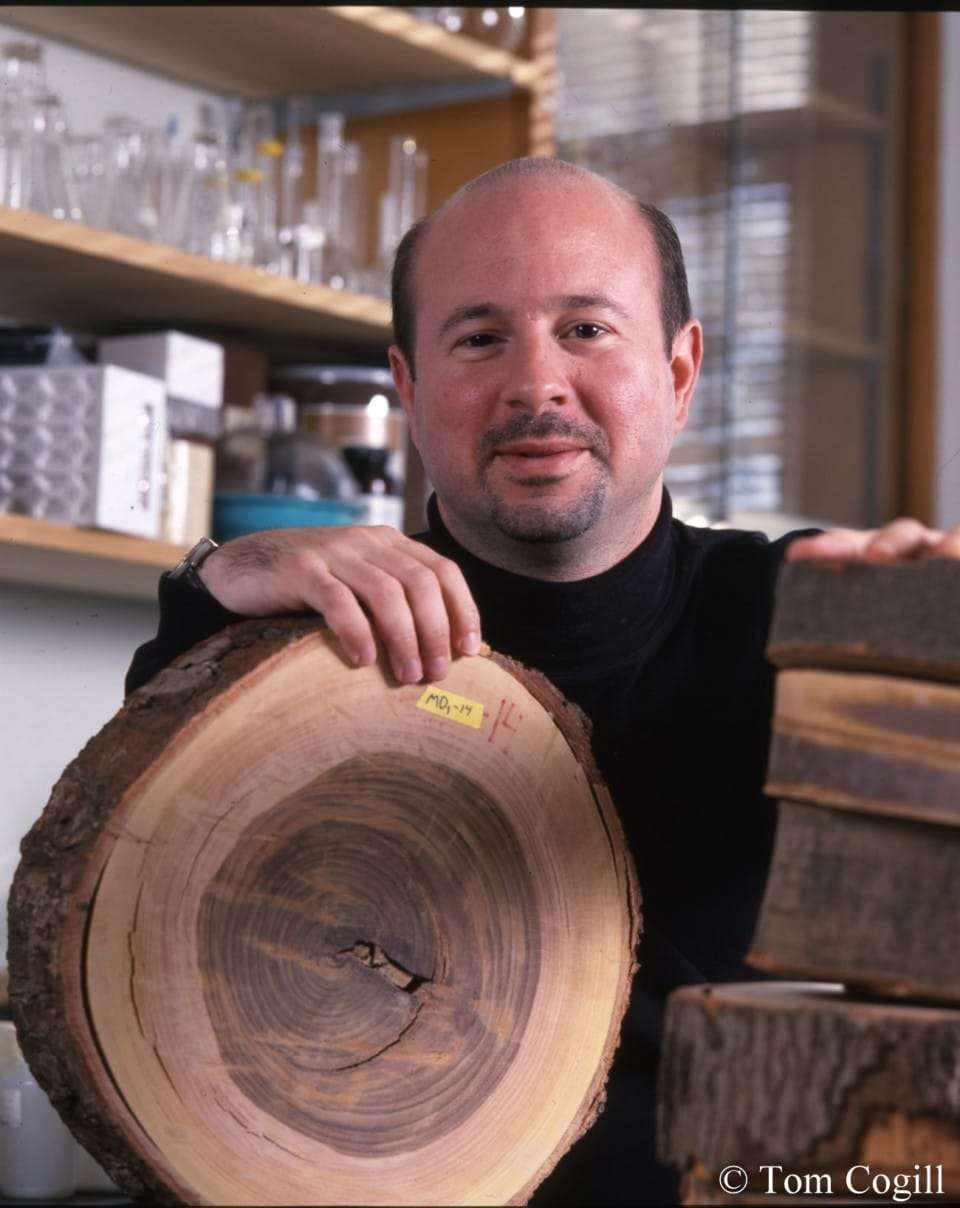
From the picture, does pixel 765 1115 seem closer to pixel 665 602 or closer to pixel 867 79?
pixel 665 602

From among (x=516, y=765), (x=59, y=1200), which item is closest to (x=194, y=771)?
(x=516, y=765)

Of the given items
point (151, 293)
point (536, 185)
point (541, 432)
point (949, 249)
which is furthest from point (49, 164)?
point (949, 249)

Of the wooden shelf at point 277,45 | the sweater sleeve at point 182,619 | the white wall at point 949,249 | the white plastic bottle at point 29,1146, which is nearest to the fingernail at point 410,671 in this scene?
the sweater sleeve at point 182,619

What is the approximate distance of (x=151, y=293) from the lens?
2268mm

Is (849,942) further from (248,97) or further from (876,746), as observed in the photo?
(248,97)

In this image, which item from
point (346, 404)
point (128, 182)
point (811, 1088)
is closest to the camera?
point (811, 1088)

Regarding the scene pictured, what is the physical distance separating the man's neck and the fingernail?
1.25 feet

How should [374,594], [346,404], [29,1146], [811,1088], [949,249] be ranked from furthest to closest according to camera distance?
[949,249], [346,404], [29,1146], [374,594], [811,1088]

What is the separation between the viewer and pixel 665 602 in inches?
56.3

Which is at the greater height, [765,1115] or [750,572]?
[750,572]

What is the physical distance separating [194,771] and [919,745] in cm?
40

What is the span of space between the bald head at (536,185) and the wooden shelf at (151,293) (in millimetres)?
699

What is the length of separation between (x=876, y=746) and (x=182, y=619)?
534 millimetres

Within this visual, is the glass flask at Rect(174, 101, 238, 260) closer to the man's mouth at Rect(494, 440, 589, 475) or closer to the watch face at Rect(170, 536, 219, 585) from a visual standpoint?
the man's mouth at Rect(494, 440, 589, 475)
